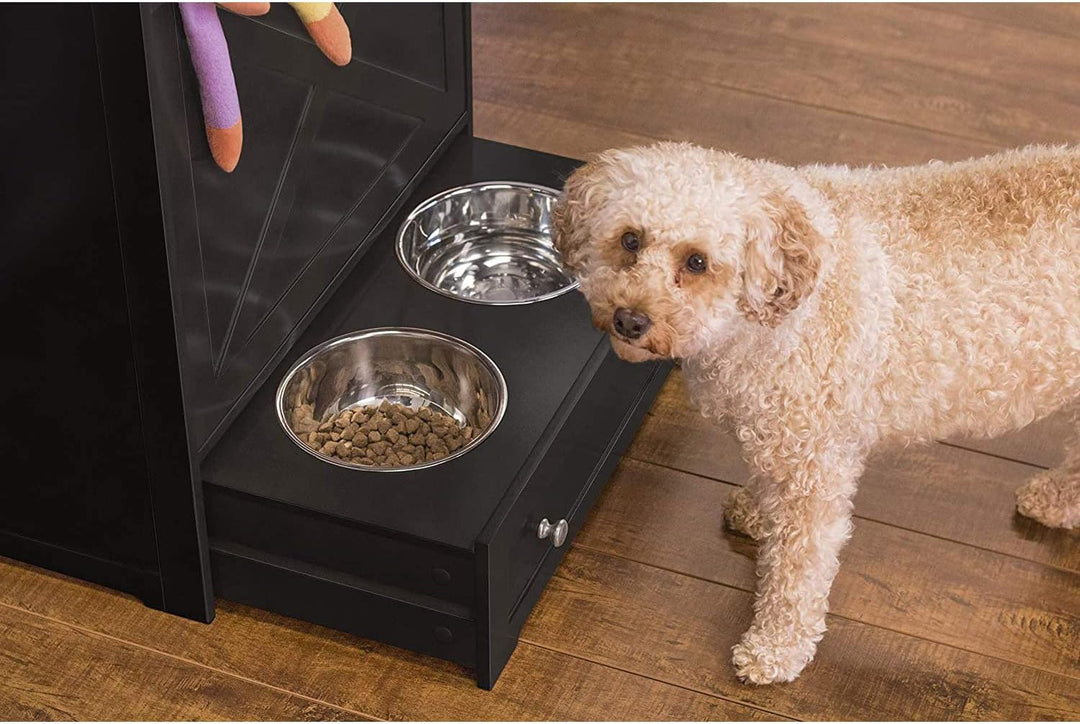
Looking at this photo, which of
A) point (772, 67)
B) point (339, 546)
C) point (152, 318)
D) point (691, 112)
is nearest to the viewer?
point (152, 318)

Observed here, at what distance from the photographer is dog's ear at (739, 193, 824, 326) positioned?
4.54ft

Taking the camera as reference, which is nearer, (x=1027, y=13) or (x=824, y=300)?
(x=824, y=300)

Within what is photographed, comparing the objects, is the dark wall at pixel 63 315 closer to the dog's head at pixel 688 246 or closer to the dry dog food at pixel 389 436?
the dry dog food at pixel 389 436

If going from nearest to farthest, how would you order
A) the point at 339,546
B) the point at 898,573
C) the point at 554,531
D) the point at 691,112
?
the point at 339,546 → the point at 554,531 → the point at 898,573 → the point at 691,112

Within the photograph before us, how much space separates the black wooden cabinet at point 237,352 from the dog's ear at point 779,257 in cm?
38

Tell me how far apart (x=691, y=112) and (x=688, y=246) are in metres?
1.42

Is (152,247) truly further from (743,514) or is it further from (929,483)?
(929,483)

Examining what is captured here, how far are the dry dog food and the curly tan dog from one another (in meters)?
0.35

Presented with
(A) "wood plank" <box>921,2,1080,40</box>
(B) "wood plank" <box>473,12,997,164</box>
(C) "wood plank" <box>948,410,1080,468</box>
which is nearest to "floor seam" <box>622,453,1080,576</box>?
(C) "wood plank" <box>948,410,1080,468</box>

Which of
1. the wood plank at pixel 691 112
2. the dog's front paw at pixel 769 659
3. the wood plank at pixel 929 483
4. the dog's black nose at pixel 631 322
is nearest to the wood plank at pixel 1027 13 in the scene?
the wood plank at pixel 691 112

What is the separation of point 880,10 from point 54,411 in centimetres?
212

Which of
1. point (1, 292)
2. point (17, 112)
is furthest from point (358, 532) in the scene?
point (17, 112)

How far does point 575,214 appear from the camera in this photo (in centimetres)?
148

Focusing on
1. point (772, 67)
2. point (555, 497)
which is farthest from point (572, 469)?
point (772, 67)
